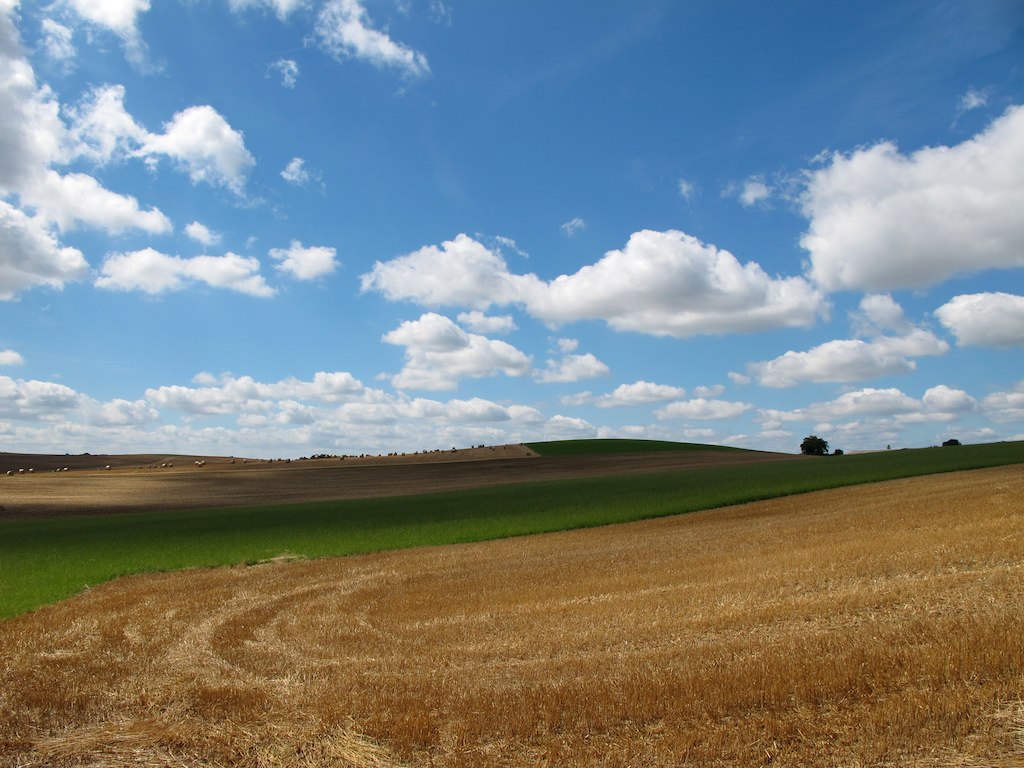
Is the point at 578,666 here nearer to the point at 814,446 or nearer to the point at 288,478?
the point at 288,478

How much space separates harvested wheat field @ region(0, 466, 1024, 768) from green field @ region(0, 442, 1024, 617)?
375 inches

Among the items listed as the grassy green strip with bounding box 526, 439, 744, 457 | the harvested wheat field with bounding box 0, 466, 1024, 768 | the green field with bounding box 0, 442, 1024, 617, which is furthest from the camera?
the grassy green strip with bounding box 526, 439, 744, 457

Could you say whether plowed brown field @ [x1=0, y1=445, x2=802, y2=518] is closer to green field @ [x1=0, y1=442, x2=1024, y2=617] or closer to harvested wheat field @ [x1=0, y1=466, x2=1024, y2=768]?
green field @ [x1=0, y1=442, x2=1024, y2=617]

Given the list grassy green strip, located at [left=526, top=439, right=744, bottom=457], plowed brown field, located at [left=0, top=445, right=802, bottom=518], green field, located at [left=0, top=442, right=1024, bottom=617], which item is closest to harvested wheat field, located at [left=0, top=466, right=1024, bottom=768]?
green field, located at [left=0, top=442, right=1024, bottom=617]

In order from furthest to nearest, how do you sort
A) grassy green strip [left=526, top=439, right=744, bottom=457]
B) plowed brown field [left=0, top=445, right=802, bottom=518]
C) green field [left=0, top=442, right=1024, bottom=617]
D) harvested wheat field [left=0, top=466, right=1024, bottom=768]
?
grassy green strip [left=526, top=439, right=744, bottom=457], plowed brown field [left=0, top=445, right=802, bottom=518], green field [left=0, top=442, right=1024, bottom=617], harvested wheat field [left=0, top=466, right=1024, bottom=768]

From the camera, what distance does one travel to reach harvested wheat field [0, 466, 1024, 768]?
773cm

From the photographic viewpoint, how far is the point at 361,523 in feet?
133

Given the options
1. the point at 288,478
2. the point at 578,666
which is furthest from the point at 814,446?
the point at 578,666

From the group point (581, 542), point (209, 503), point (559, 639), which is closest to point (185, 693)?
point (559, 639)

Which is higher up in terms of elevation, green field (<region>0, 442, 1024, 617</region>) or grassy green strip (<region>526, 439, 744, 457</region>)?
grassy green strip (<region>526, 439, 744, 457</region>)

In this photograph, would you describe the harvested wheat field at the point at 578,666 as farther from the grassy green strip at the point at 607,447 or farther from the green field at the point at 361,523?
the grassy green strip at the point at 607,447

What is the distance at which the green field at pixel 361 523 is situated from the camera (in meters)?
28.9

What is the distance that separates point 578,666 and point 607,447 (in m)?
102

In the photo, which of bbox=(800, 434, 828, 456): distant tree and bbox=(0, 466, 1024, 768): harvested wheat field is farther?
bbox=(800, 434, 828, 456): distant tree
